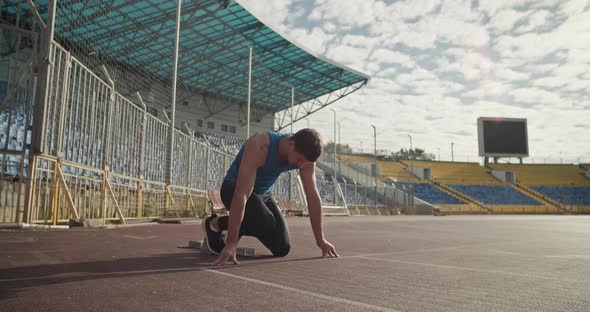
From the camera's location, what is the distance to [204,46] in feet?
94.0

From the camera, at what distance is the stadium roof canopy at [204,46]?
65.2 ft

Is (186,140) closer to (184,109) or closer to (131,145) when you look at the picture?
(131,145)

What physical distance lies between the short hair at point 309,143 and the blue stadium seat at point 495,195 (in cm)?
4629

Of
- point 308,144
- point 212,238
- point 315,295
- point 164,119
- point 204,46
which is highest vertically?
point 204,46

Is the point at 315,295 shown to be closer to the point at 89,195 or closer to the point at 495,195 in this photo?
the point at 89,195

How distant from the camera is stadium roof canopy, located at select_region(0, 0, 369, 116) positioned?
19.9 meters

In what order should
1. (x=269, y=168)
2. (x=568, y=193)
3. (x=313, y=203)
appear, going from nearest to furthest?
(x=269, y=168) < (x=313, y=203) < (x=568, y=193)

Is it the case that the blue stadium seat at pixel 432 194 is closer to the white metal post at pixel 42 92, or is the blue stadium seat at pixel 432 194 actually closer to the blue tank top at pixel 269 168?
the white metal post at pixel 42 92

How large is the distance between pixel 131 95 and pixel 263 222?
80.3 ft

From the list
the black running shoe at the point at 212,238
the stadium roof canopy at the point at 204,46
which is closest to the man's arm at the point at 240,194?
the black running shoe at the point at 212,238

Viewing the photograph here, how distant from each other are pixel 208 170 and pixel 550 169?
56.4 metres

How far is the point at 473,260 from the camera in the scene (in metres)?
3.67

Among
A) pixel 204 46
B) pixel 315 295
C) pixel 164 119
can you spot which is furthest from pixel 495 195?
pixel 315 295

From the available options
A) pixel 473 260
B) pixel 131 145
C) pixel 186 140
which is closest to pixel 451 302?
pixel 473 260
